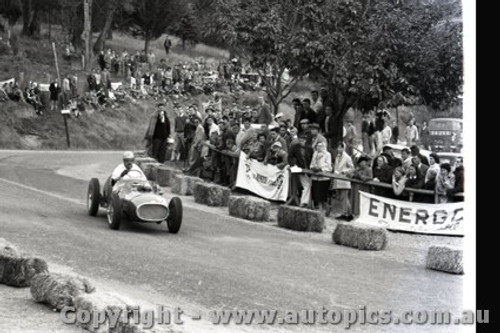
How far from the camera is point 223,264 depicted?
10.3 metres

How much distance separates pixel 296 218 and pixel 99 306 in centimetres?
823

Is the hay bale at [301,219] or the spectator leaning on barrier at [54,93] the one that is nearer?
the hay bale at [301,219]

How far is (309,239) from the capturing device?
1342cm

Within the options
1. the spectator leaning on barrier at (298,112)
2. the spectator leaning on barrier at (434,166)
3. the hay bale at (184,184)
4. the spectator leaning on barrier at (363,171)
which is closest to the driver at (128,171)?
the spectator leaning on barrier at (363,171)

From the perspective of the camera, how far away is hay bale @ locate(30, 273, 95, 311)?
733 cm

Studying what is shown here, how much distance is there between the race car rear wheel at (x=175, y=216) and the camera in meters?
12.7

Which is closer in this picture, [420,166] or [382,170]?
[420,166]

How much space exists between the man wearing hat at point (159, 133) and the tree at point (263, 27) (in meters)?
2.91

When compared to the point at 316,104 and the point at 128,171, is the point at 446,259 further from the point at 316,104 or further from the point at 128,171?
the point at 316,104

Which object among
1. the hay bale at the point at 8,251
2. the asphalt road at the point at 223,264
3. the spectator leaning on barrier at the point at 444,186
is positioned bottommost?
the asphalt road at the point at 223,264

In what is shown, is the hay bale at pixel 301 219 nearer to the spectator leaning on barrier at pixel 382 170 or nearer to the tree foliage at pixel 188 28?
the spectator leaning on barrier at pixel 382 170

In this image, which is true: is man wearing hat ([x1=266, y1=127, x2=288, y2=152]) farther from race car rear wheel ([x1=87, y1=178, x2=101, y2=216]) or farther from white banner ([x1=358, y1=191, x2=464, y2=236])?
race car rear wheel ([x1=87, y1=178, x2=101, y2=216])

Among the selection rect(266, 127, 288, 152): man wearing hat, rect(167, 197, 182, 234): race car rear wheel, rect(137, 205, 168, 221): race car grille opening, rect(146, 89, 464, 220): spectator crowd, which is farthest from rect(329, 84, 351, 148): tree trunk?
rect(137, 205, 168, 221): race car grille opening

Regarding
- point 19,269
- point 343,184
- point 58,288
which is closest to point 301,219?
point 343,184
